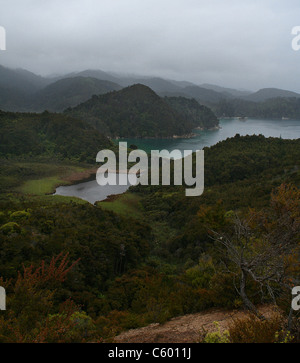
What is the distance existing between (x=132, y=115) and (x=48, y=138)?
172 ft

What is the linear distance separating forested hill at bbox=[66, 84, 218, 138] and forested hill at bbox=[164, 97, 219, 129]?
59.4 feet

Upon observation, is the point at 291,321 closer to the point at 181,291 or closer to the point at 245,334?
the point at 245,334

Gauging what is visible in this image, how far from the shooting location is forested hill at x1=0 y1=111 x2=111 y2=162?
6131 centimetres

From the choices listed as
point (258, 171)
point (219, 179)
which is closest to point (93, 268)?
point (219, 179)

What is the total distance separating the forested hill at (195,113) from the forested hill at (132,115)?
712 inches

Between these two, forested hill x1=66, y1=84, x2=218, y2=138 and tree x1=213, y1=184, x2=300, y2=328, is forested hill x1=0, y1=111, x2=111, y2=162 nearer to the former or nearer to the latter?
forested hill x1=66, y1=84, x2=218, y2=138

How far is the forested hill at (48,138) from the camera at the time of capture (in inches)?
2414

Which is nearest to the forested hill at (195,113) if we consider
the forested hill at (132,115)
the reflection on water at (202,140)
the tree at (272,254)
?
the forested hill at (132,115)

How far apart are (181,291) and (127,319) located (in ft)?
6.05

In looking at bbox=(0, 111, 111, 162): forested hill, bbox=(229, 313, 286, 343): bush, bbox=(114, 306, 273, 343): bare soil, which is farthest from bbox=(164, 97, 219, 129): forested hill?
bbox=(229, 313, 286, 343): bush

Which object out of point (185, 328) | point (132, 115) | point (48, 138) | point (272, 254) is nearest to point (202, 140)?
point (132, 115)

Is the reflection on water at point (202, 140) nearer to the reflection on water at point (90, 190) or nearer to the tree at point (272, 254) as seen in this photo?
the reflection on water at point (90, 190)

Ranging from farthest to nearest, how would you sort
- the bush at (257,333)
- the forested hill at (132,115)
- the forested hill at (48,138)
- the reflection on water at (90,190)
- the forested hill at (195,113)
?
1. the forested hill at (195,113)
2. the forested hill at (132,115)
3. the forested hill at (48,138)
4. the reflection on water at (90,190)
5. the bush at (257,333)
